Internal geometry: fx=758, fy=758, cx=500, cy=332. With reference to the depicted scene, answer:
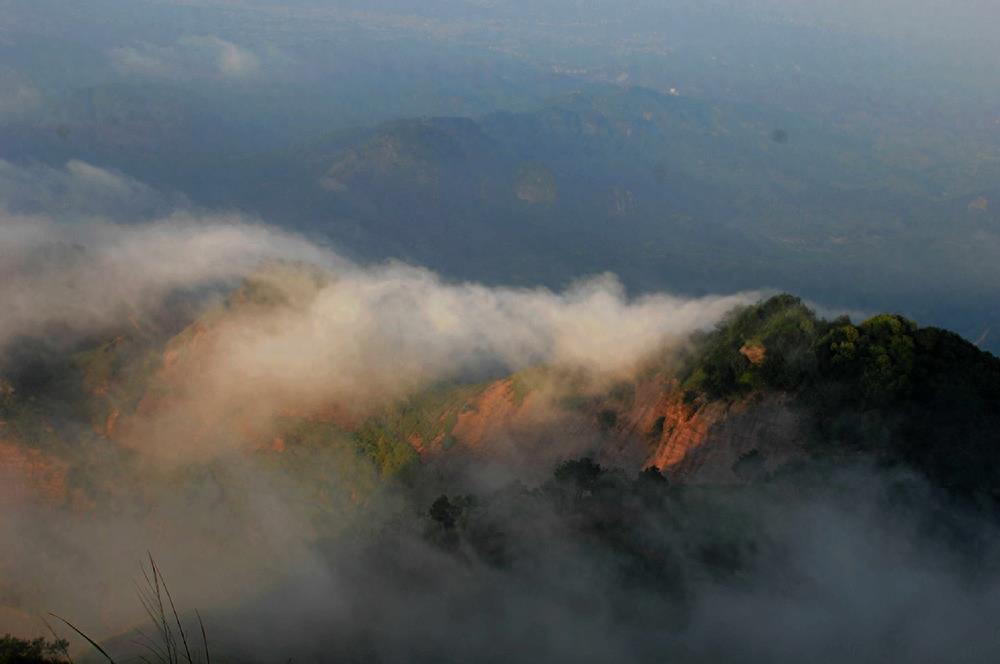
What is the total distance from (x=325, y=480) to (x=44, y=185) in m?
164

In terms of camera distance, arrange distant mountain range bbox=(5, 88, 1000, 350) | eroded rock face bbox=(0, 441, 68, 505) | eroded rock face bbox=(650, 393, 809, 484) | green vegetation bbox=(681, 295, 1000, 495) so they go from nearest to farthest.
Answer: green vegetation bbox=(681, 295, 1000, 495)
eroded rock face bbox=(650, 393, 809, 484)
eroded rock face bbox=(0, 441, 68, 505)
distant mountain range bbox=(5, 88, 1000, 350)

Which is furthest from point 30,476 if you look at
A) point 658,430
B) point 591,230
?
point 591,230

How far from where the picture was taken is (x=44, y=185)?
173625mm

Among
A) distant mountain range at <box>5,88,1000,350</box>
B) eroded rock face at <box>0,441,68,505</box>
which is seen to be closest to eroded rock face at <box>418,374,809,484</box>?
eroded rock face at <box>0,441,68,505</box>

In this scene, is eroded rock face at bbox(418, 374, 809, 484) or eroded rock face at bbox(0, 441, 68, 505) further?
eroded rock face at bbox(0, 441, 68, 505)

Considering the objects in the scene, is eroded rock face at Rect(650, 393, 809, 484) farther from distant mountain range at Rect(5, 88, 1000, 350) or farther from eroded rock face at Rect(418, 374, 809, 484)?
distant mountain range at Rect(5, 88, 1000, 350)

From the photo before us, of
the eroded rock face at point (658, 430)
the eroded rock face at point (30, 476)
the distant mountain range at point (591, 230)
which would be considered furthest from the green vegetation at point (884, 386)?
the distant mountain range at point (591, 230)

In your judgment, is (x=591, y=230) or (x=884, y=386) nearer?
(x=884, y=386)

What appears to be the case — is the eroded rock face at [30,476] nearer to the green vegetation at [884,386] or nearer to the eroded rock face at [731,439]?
the eroded rock face at [731,439]

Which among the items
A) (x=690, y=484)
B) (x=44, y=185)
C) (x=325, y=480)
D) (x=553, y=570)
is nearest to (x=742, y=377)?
(x=690, y=484)

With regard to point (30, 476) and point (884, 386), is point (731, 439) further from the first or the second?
point (30, 476)

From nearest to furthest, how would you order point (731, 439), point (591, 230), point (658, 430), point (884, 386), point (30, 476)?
point (884, 386)
point (731, 439)
point (658, 430)
point (30, 476)
point (591, 230)

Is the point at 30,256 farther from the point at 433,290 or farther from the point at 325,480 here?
the point at 325,480

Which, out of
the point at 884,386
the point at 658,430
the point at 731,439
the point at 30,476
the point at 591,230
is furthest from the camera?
the point at 591,230
